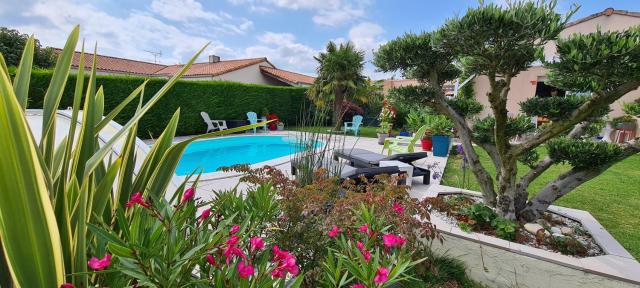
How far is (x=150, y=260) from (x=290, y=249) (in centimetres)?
94

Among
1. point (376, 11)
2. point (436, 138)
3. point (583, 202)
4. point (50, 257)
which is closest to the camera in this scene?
point (50, 257)

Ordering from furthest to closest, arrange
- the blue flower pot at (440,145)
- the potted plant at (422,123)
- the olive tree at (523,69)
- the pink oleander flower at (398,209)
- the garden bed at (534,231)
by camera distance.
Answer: the potted plant at (422,123)
the blue flower pot at (440,145)
the garden bed at (534,231)
the olive tree at (523,69)
the pink oleander flower at (398,209)

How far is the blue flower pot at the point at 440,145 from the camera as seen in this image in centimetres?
879

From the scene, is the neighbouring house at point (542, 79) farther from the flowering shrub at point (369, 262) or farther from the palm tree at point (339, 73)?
the flowering shrub at point (369, 262)

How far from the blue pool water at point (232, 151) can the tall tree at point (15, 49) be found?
11.6 m

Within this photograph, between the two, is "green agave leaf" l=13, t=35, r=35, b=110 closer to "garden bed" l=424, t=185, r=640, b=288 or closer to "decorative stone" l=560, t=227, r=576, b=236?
"garden bed" l=424, t=185, r=640, b=288

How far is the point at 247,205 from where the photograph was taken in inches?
70.1

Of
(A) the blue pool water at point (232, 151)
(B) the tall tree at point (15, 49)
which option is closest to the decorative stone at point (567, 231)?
(A) the blue pool water at point (232, 151)

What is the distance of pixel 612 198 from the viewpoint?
16.4 feet

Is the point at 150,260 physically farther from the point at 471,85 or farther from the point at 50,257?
the point at 471,85

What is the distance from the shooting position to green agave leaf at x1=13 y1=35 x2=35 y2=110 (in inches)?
40.6

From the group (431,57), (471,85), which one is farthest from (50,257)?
(471,85)

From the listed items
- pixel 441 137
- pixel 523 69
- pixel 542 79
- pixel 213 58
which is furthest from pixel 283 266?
Result: pixel 213 58

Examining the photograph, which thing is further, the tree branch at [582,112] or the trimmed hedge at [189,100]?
the trimmed hedge at [189,100]
